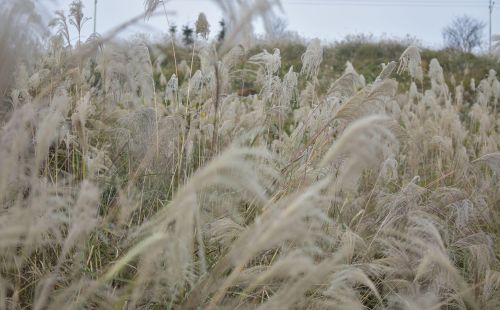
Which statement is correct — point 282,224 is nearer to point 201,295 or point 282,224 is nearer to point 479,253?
point 201,295

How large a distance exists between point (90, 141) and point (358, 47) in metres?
13.7

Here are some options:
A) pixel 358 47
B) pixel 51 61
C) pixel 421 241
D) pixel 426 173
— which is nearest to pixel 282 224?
pixel 421 241

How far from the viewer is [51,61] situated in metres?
3.24

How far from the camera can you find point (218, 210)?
2.49m

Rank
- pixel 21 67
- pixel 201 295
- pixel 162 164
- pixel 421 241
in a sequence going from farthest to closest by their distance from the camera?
1. pixel 162 164
2. pixel 21 67
3. pixel 421 241
4. pixel 201 295

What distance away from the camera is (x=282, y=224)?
1.24m

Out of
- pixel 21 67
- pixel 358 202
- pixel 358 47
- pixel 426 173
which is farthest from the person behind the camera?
pixel 358 47

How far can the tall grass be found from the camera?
1479mm

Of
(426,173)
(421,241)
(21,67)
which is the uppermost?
(21,67)

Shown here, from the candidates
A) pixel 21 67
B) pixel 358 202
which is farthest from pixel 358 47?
pixel 21 67

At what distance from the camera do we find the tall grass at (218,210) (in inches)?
58.2

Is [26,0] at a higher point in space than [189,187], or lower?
higher

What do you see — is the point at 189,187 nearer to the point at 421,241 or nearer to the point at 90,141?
the point at 421,241

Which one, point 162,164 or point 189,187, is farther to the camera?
point 162,164
